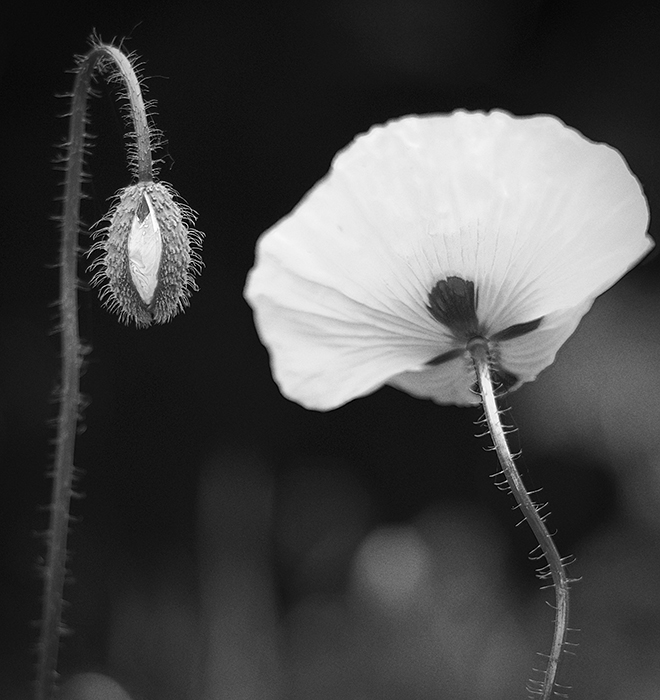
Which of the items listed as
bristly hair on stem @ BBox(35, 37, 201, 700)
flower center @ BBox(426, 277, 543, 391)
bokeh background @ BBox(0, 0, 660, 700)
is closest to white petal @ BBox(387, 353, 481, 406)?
flower center @ BBox(426, 277, 543, 391)

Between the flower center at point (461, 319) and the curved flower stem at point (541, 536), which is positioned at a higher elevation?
the flower center at point (461, 319)

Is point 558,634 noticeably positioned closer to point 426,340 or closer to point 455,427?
point 426,340

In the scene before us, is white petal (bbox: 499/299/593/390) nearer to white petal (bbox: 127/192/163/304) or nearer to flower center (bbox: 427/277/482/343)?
flower center (bbox: 427/277/482/343)

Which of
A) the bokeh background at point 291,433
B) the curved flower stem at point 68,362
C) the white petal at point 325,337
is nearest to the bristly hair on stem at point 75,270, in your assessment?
the curved flower stem at point 68,362

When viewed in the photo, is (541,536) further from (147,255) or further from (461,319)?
(147,255)

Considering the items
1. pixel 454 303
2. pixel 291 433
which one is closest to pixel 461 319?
pixel 454 303

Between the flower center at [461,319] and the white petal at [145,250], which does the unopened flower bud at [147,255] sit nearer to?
the white petal at [145,250]
